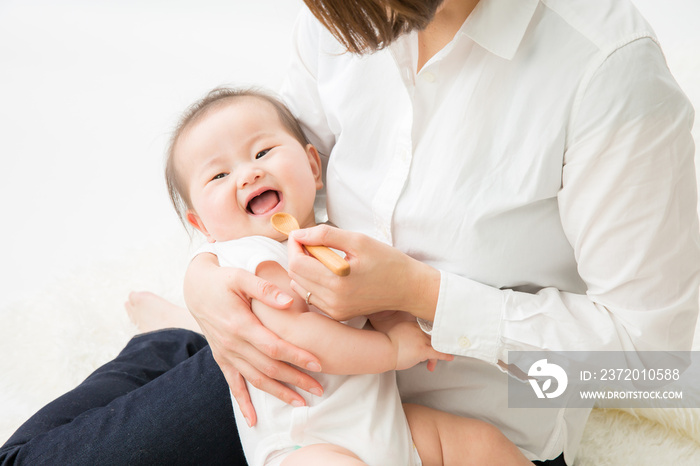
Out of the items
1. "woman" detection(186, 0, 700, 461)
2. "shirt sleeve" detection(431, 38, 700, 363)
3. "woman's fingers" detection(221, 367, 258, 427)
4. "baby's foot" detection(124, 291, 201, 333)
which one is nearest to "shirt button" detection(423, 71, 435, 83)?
"woman" detection(186, 0, 700, 461)

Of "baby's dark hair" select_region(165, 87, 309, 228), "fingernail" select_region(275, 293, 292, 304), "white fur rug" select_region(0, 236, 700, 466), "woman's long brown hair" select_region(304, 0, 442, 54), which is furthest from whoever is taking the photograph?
"white fur rug" select_region(0, 236, 700, 466)

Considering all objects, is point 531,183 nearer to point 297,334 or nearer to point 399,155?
point 399,155

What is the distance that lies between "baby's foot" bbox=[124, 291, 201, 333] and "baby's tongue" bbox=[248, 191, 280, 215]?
0.66 m

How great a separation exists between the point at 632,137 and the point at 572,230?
0.17 meters

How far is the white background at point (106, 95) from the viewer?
2.06 meters

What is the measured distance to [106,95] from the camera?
267 cm

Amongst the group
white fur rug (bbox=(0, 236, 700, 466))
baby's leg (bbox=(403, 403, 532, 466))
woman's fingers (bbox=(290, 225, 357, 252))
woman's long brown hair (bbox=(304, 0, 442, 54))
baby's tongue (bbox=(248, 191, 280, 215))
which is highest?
woman's long brown hair (bbox=(304, 0, 442, 54))

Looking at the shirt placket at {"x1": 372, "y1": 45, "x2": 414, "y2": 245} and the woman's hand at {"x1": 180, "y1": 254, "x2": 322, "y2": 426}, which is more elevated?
the shirt placket at {"x1": 372, "y1": 45, "x2": 414, "y2": 245}

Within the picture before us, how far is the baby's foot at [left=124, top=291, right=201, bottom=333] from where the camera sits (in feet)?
5.59

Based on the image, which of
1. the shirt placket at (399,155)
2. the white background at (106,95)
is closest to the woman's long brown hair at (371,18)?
the shirt placket at (399,155)

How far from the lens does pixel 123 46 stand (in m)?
2.86

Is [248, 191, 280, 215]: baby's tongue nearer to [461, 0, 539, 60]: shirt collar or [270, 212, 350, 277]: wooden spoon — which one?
[270, 212, 350, 277]: wooden spoon

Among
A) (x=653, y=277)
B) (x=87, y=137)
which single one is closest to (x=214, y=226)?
(x=653, y=277)

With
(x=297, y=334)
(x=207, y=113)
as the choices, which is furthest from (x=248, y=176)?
(x=297, y=334)
